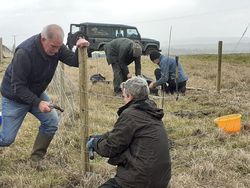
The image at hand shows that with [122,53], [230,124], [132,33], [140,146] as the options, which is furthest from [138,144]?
[132,33]

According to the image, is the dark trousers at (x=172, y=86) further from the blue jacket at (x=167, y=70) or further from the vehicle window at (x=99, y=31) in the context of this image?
the vehicle window at (x=99, y=31)

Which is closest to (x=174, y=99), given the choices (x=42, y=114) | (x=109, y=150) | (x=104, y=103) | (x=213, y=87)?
(x=104, y=103)

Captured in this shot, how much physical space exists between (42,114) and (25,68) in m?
0.66

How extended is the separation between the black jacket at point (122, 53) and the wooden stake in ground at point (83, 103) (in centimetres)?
520

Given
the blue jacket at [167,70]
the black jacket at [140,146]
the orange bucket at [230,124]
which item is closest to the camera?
the black jacket at [140,146]

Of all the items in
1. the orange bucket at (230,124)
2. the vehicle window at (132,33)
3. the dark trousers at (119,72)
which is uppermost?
the vehicle window at (132,33)

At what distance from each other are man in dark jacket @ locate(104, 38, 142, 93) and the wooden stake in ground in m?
5.10

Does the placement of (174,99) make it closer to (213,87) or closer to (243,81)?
(213,87)

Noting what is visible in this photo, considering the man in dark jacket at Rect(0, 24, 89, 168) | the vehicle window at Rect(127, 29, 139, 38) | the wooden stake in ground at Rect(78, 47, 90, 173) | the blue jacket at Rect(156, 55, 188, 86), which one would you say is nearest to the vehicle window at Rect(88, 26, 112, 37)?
the vehicle window at Rect(127, 29, 139, 38)

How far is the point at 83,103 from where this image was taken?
4.58 meters

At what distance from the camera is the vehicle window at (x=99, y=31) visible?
23.1 meters

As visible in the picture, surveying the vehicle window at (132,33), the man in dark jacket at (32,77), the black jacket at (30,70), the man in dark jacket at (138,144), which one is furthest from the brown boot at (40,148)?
the vehicle window at (132,33)

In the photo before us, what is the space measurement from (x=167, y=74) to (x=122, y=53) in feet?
3.52

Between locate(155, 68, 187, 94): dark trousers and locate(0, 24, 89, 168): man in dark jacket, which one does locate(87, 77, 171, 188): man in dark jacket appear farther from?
locate(155, 68, 187, 94): dark trousers
